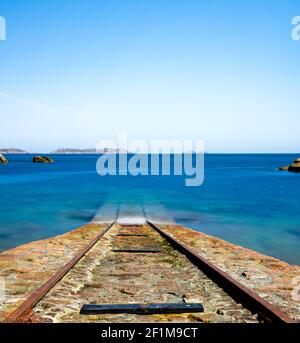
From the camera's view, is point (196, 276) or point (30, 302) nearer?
point (30, 302)

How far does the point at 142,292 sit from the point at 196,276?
1550 mm

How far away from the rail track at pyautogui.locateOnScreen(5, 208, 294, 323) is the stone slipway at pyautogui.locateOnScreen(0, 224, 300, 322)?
11 centimetres

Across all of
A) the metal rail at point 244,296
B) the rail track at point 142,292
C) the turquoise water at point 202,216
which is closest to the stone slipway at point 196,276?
the rail track at point 142,292

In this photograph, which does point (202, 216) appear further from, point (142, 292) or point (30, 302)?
point (30, 302)

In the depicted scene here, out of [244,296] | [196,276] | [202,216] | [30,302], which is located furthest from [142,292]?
[202,216]

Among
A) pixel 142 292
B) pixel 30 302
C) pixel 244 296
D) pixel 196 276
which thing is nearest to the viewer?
pixel 30 302

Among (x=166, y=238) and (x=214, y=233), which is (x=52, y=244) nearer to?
(x=166, y=238)

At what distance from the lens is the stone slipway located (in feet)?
20.6

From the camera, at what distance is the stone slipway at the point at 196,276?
627 cm

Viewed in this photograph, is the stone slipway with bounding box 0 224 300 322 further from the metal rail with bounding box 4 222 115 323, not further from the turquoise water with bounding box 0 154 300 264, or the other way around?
the turquoise water with bounding box 0 154 300 264

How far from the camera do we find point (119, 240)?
41.0 feet

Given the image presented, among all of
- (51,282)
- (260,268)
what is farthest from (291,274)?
(51,282)

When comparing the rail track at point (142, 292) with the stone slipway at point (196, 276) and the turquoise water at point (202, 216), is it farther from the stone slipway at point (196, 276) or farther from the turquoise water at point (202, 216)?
the turquoise water at point (202, 216)

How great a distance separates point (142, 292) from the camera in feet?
21.3
